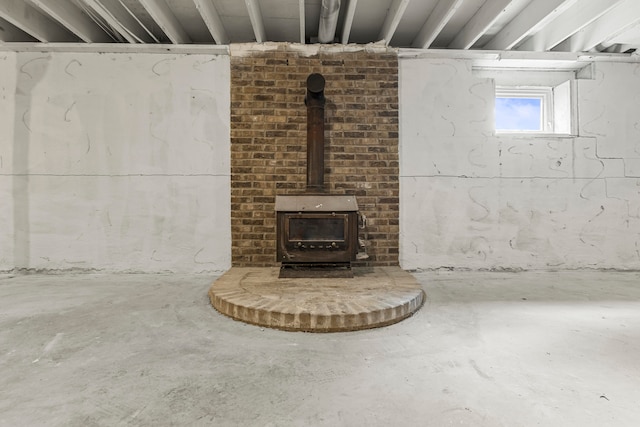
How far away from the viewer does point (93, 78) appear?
3457 mm

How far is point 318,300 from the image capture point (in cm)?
231

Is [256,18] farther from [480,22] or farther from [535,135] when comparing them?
[535,135]

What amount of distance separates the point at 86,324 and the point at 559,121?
4.87 m

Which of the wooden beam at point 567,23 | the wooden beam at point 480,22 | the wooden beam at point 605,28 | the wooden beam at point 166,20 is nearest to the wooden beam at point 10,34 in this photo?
the wooden beam at point 166,20

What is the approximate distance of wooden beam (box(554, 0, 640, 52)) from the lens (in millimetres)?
2882

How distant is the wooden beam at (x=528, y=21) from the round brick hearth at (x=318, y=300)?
8.22ft

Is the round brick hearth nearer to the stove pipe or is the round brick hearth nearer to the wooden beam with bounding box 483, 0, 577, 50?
the stove pipe

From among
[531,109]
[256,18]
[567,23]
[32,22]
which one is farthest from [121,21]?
[531,109]

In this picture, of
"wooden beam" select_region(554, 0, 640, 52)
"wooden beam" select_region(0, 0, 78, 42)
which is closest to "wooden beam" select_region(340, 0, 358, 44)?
"wooden beam" select_region(554, 0, 640, 52)

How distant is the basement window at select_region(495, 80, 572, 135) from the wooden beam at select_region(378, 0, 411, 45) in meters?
1.53

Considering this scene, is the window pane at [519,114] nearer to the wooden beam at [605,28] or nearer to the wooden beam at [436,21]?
the wooden beam at [605,28]

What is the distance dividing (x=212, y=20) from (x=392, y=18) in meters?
1.62

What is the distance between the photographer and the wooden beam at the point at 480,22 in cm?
282

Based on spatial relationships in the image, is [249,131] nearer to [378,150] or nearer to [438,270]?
[378,150]
